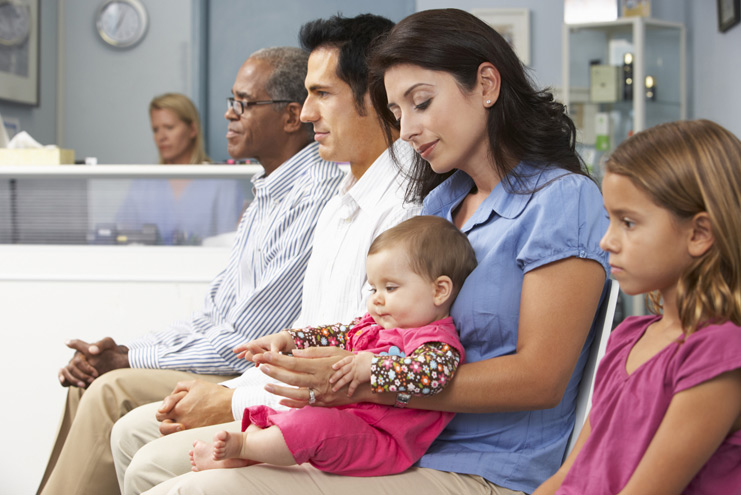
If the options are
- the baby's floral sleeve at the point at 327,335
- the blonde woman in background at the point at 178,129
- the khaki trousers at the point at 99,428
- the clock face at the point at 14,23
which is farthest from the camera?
the clock face at the point at 14,23

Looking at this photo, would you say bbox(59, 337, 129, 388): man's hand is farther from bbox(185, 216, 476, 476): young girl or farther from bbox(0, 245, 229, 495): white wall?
bbox(185, 216, 476, 476): young girl

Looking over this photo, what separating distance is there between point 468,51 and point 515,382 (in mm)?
534

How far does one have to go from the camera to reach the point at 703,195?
841 millimetres

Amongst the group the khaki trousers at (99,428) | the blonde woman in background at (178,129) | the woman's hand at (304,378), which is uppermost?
the blonde woman in background at (178,129)

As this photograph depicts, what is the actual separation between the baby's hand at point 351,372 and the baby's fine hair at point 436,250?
18 centimetres

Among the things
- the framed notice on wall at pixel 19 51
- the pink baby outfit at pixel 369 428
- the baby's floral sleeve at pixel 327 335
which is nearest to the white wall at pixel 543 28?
the framed notice on wall at pixel 19 51

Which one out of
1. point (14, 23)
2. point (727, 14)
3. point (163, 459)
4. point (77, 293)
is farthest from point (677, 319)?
point (14, 23)

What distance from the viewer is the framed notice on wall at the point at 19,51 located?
4.52 metres

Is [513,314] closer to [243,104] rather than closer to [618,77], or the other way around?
[243,104]

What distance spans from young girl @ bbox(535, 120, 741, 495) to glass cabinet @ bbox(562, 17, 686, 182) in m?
3.92

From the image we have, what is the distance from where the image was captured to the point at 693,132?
0.87 metres

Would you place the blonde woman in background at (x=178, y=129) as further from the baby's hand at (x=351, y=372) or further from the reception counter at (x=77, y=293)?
the baby's hand at (x=351, y=372)

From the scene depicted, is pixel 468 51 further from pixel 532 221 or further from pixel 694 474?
pixel 694 474

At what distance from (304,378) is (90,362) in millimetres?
1120
